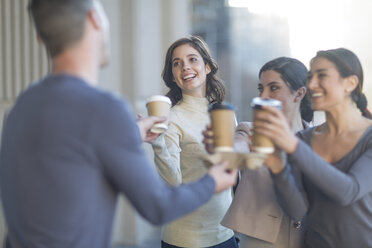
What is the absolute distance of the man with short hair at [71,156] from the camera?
1070 millimetres

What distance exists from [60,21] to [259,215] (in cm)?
106

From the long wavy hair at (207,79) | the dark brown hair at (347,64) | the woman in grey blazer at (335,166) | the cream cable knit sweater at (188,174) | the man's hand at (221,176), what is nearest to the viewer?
the man's hand at (221,176)

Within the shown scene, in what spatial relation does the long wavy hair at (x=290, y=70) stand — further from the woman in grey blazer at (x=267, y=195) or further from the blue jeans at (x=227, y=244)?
the blue jeans at (x=227, y=244)

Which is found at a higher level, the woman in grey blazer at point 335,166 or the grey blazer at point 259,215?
the woman in grey blazer at point 335,166

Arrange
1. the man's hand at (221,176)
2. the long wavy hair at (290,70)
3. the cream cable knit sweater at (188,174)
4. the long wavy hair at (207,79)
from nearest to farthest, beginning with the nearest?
the man's hand at (221,176)
the long wavy hair at (290,70)
the cream cable knit sweater at (188,174)
the long wavy hair at (207,79)

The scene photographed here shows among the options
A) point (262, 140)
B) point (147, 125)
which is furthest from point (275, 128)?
point (147, 125)

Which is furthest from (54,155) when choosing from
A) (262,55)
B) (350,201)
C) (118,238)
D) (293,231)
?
(262,55)

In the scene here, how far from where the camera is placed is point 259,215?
1733 mm

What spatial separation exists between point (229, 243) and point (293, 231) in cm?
53

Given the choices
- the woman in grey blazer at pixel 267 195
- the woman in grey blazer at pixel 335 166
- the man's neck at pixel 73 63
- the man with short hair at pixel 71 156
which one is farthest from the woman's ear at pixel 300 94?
the man's neck at pixel 73 63

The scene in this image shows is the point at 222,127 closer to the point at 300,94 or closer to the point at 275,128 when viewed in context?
the point at 275,128

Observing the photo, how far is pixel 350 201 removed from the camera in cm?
139

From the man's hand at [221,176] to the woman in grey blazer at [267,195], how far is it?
0.38 m

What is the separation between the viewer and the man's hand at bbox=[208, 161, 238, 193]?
1.26m
